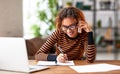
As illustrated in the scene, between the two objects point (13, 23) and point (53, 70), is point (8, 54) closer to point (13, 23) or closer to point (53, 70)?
point (53, 70)

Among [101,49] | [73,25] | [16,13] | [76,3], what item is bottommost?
[101,49]

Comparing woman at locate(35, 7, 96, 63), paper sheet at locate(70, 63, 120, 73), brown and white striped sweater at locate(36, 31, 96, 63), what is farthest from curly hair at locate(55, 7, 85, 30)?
paper sheet at locate(70, 63, 120, 73)

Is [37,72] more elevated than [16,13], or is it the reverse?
[16,13]

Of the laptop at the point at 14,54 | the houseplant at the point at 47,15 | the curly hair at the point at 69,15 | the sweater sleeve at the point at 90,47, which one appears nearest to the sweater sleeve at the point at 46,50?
the curly hair at the point at 69,15

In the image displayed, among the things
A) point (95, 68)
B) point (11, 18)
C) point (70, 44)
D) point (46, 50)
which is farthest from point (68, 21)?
point (11, 18)

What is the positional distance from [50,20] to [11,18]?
1.71 m

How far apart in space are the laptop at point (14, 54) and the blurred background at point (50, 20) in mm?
1338

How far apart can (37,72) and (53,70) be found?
0.14 meters

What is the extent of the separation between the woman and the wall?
855 mm

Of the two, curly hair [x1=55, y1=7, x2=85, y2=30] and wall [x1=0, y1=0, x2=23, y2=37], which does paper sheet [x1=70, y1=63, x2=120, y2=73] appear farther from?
wall [x1=0, y1=0, x2=23, y2=37]

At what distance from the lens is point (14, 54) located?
186 cm

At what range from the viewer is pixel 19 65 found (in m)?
1.88

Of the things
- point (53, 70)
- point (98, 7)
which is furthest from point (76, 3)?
point (53, 70)

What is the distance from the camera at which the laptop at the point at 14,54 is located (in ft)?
5.99
